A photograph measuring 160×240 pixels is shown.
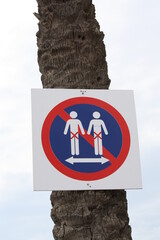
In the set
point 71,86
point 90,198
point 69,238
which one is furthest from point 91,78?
point 69,238

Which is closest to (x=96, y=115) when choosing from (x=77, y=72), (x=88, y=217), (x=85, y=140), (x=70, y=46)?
(x=85, y=140)

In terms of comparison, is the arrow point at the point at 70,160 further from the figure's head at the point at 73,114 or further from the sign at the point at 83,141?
the figure's head at the point at 73,114

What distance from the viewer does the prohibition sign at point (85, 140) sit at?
155 inches

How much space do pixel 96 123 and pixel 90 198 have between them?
51 cm

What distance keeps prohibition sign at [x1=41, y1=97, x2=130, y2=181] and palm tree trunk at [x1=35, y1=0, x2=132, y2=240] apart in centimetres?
13

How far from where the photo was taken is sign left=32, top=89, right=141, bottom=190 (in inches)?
155

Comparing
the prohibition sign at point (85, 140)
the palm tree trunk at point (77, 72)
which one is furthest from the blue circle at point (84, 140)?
the palm tree trunk at point (77, 72)

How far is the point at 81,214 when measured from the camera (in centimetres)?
390

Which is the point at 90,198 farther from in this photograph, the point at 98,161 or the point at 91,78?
the point at 91,78

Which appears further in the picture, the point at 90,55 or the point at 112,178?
the point at 90,55

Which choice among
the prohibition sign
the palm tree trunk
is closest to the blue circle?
the prohibition sign

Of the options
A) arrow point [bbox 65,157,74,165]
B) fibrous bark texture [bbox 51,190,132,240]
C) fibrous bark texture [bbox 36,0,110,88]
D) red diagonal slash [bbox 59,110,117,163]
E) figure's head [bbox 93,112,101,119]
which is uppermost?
fibrous bark texture [bbox 36,0,110,88]

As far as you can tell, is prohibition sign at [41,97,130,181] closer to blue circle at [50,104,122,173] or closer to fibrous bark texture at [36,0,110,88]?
blue circle at [50,104,122,173]

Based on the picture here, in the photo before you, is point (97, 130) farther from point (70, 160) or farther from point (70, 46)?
point (70, 46)
